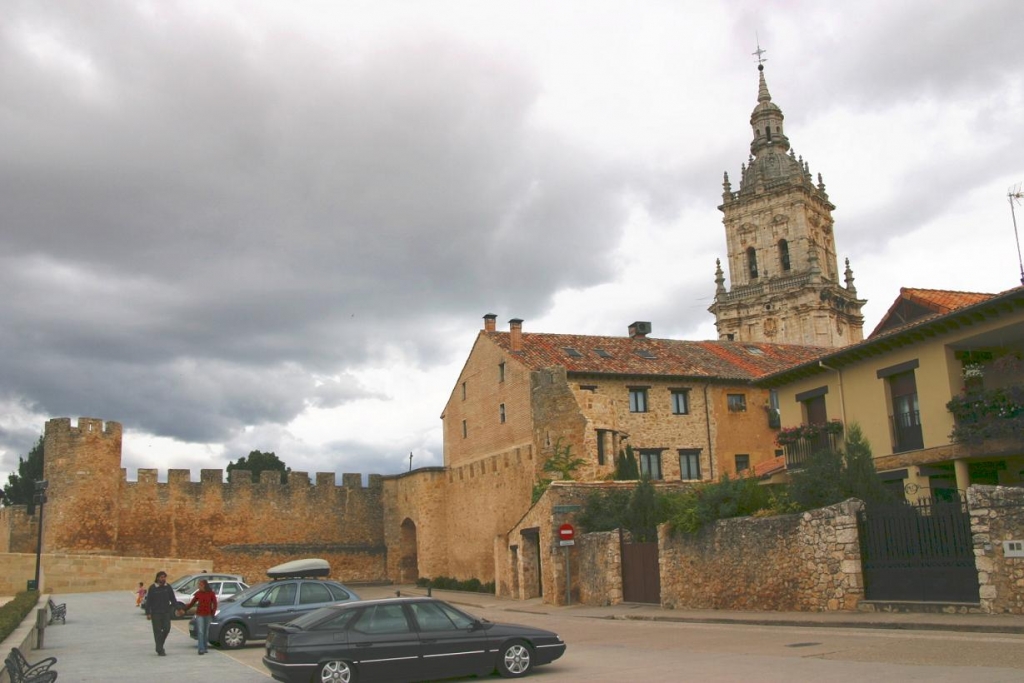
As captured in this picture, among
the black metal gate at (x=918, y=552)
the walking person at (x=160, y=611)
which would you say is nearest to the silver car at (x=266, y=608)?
the walking person at (x=160, y=611)

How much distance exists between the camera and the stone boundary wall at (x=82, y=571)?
3719cm

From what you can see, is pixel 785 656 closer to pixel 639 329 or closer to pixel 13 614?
pixel 13 614

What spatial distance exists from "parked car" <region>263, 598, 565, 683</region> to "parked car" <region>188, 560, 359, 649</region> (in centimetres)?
546

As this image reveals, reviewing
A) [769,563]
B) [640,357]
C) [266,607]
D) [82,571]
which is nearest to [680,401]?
[640,357]

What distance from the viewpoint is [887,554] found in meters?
18.0

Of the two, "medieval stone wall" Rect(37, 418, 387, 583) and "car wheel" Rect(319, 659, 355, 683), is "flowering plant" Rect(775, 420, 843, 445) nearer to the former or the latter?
"car wheel" Rect(319, 659, 355, 683)

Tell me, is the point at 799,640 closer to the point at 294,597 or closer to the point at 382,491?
the point at 294,597

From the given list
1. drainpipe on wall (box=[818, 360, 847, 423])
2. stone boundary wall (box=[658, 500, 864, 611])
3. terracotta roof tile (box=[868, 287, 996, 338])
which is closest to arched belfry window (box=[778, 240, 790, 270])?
terracotta roof tile (box=[868, 287, 996, 338])

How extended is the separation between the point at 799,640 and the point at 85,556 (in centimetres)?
3227

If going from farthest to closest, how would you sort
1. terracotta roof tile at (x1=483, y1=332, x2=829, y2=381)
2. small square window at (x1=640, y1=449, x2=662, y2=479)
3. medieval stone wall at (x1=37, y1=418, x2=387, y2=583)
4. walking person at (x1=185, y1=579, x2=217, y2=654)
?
medieval stone wall at (x1=37, y1=418, x2=387, y2=583) → terracotta roof tile at (x1=483, y1=332, x2=829, y2=381) → small square window at (x1=640, y1=449, x2=662, y2=479) → walking person at (x1=185, y1=579, x2=217, y2=654)

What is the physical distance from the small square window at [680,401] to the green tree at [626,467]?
5.48 m

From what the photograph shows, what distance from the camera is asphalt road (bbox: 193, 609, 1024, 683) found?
1128 centimetres

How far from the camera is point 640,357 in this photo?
139 feet

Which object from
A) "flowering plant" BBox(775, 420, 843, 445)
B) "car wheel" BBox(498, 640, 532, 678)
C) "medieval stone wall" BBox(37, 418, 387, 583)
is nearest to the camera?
"car wheel" BBox(498, 640, 532, 678)
